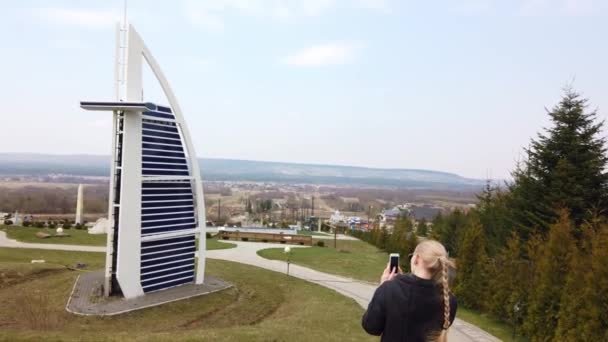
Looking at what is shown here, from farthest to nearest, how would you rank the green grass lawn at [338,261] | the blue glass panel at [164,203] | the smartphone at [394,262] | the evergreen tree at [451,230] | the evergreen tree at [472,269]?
Result: the evergreen tree at [451,230], the green grass lawn at [338,261], the evergreen tree at [472,269], the blue glass panel at [164,203], the smartphone at [394,262]

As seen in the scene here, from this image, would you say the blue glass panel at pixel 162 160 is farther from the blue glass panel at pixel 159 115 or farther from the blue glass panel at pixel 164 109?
the blue glass panel at pixel 164 109

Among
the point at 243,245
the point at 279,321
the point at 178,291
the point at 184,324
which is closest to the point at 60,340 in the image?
the point at 184,324

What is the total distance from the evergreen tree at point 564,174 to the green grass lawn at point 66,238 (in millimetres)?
17283

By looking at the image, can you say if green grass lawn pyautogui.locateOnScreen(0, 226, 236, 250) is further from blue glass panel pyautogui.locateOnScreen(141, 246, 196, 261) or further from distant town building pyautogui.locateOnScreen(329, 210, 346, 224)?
distant town building pyautogui.locateOnScreen(329, 210, 346, 224)

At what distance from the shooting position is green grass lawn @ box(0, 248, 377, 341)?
9203 mm

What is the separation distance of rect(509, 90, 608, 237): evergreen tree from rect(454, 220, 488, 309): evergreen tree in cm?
333

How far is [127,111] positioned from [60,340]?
6695mm

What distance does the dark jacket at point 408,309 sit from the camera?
276cm

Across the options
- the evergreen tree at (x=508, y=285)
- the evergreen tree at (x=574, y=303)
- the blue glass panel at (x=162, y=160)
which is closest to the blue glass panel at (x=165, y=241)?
the blue glass panel at (x=162, y=160)

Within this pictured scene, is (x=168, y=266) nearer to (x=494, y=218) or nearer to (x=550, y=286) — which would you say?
(x=550, y=286)

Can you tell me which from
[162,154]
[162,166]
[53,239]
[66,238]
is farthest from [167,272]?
[66,238]

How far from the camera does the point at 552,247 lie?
11.9 meters

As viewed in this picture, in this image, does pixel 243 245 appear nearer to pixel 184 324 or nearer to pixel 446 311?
pixel 184 324

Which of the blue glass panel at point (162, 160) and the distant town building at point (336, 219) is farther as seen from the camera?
the distant town building at point (336, 219)
